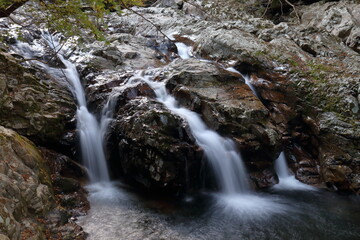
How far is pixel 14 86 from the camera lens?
6.81 meters

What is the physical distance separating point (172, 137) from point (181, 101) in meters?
1.96

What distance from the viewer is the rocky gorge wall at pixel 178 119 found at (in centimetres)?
479

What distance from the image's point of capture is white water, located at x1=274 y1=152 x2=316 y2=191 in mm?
7344

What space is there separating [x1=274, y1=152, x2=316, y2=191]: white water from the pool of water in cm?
43

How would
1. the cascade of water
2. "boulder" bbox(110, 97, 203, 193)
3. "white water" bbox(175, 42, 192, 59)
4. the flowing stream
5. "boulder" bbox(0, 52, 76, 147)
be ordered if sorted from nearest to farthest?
the flowing stream → "boulder" bbox(110, 97, 203, 193) → "boulder" bbox(0, 52, 76, 147) → the cascade of water → "white water" bbox(175, 42, 192, 59)

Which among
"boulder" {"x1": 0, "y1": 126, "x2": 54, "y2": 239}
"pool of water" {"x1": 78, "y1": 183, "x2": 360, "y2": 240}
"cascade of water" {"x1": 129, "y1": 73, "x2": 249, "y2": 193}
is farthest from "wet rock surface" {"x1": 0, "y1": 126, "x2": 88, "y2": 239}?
"cascade of water" {"x1": 129, "y1": 73, "x2": 249, "y2": 193}

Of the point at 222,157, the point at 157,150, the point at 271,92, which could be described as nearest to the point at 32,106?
the point at 157,150

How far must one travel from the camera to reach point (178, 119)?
21.5 ft

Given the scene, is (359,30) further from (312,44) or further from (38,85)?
(38,85)

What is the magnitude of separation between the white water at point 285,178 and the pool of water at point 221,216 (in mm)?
429

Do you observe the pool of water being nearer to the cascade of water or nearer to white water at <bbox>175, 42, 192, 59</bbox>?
the cascade of water

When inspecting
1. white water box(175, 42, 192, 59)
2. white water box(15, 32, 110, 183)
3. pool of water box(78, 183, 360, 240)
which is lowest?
pool of water box(78, 183, 360, 240)

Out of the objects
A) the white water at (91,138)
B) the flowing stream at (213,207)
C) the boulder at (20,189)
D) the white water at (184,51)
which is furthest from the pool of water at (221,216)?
the white water at (184,51)

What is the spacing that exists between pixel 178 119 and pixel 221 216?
2.51 metres
